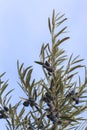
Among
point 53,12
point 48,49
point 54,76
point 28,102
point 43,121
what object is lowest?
point 43,121

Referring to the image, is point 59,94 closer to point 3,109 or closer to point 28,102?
point 28,102

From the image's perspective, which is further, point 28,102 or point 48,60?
point 48,60

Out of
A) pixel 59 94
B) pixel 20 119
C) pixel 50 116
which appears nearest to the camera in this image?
pixel 50 116

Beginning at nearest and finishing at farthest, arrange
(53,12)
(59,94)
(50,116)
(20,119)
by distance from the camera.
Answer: (50,116), (59,94), (20,119), (53,12)

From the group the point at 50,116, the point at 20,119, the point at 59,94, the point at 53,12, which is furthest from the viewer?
the point at 53,12

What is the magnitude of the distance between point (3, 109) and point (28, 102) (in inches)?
14.5

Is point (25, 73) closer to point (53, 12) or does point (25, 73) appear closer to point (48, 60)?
point (48, 60)

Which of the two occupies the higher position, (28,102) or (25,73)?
(25,73)

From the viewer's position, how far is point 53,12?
3785 mm

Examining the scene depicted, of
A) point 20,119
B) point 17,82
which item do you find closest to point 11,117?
point 20,119

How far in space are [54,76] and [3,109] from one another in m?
0.67

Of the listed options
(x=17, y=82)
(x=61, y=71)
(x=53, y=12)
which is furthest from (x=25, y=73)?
(x=53, y=12)

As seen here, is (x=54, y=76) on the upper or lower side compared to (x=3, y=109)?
upper

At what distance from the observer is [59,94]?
3275 mm
